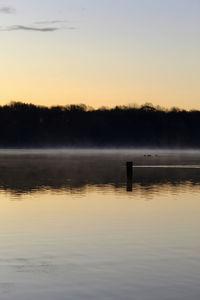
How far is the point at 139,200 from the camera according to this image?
50.6 metres

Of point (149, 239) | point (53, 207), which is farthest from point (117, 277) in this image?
point (53, 207)

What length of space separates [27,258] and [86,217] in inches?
552

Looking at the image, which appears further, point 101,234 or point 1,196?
point 1,196

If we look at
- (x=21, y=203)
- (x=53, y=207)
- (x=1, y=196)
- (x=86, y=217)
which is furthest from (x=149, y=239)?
(x=1, y=196)

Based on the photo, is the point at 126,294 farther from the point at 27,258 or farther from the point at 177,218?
the point at 177,218

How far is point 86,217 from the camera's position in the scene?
39.1 m

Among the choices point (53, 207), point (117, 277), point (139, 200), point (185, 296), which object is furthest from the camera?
point (139, 200)

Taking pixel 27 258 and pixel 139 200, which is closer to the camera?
pixel 27 258

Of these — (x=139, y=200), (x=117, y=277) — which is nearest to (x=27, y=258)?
(x=117, y=277)

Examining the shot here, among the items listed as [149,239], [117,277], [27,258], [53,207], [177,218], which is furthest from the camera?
[53,207]

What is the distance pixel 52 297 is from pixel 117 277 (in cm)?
338

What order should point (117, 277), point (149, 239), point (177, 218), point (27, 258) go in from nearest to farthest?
1. point (117, 277)
2. point (27, 258)
3. point (149, 239)
4. point (177, 218)

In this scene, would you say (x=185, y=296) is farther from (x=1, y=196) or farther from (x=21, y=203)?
(x=1, y=196)

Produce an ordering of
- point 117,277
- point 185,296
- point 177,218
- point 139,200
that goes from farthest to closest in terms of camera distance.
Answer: point 139,200, point 177,218, point 117,277, point 185,296
